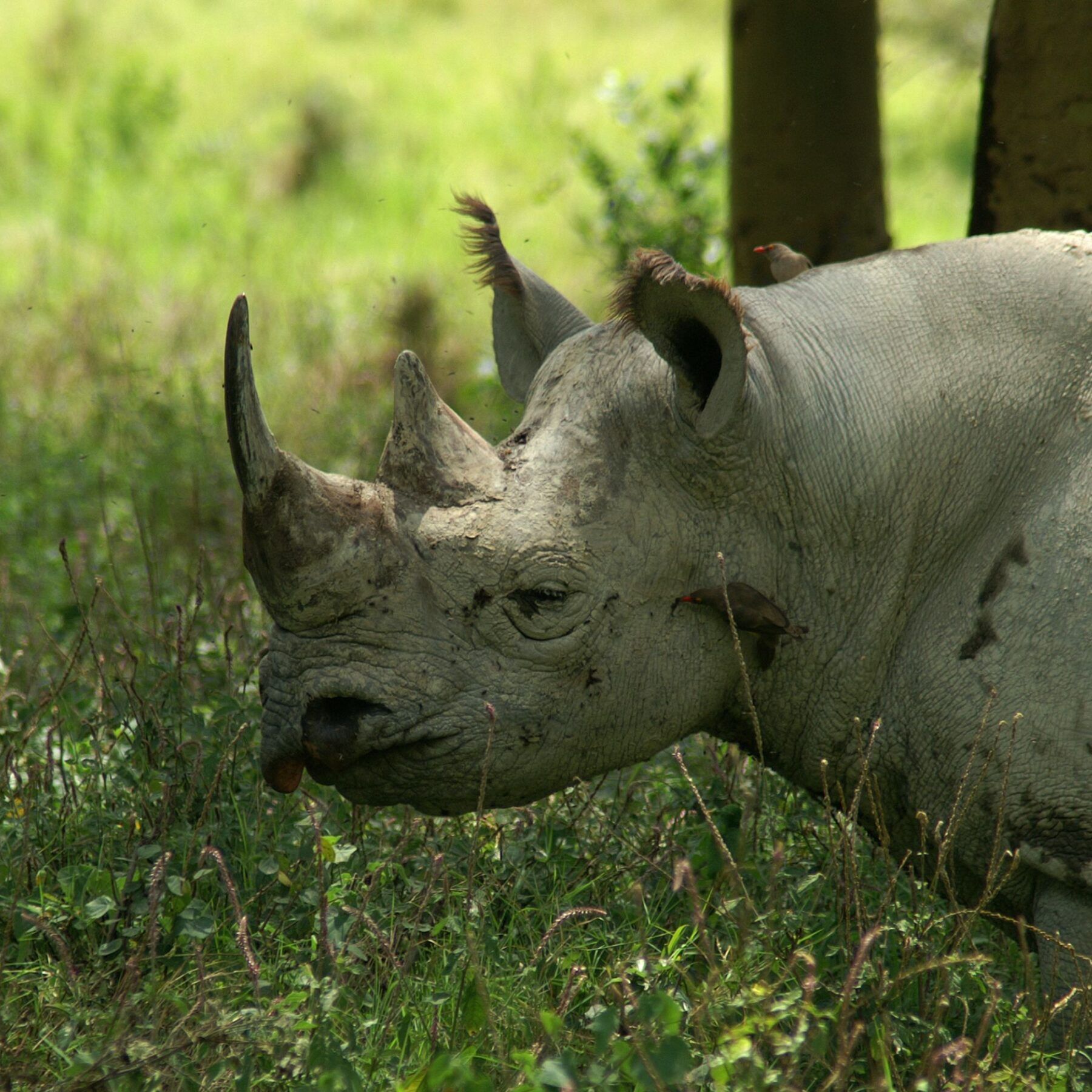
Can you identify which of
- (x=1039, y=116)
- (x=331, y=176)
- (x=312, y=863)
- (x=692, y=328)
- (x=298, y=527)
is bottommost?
(x=331, y=176)

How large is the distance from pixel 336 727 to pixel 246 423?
613 mm

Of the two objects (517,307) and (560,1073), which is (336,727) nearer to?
(560,1073)

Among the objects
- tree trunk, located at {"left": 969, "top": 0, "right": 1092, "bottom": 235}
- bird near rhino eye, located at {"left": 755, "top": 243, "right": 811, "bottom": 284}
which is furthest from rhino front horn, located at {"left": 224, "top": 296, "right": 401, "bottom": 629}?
tree trunk, located at {"left": 969, "top": 0, "right": 1092, "bottom": 235}

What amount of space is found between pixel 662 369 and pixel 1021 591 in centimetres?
83

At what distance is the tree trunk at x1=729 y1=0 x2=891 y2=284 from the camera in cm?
578

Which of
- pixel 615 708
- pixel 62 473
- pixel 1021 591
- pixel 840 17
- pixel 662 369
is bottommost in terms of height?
pixel 62 473

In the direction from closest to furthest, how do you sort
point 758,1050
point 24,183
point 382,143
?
point 758,1050 < point 24,183 < point 382,143

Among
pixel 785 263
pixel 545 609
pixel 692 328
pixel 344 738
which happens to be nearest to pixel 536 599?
pixel 545 609

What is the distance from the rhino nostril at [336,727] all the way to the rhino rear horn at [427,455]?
0.43 m

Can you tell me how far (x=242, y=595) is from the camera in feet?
15.5

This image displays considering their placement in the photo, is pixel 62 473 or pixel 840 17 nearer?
pixel 840 17

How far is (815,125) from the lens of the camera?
229 inches

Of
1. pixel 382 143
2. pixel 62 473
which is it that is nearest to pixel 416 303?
pixel 62 473

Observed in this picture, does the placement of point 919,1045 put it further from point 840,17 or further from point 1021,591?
point 840,17
